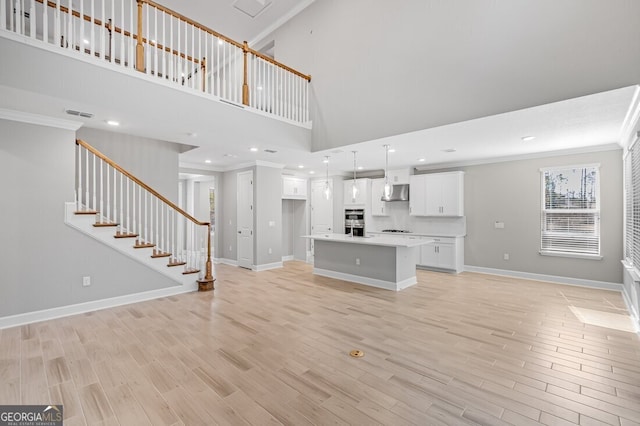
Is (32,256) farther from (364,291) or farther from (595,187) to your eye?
(595,187)

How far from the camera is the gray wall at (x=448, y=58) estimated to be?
305 cm

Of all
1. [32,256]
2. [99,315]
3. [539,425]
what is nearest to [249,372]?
[539,425]

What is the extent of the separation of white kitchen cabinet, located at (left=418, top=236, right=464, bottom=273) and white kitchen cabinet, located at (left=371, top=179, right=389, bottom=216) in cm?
165

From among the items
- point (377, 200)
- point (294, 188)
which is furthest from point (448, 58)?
point (294, 188)

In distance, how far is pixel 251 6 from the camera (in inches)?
240

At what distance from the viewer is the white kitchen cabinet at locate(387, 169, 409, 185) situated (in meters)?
7.84

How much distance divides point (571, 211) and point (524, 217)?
785mm

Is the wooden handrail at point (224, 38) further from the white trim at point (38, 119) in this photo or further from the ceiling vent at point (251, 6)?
the white trim at point (38, 119)

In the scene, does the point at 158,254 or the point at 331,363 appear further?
the point at 158,254

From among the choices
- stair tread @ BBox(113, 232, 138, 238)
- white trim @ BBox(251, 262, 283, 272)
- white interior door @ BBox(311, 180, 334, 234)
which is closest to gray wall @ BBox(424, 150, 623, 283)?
white interior door @ BBox(311, 180, 334, 234)

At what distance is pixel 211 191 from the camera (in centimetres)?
1004

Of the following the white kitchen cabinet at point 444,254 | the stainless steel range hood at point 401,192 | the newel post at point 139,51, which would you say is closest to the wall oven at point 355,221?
the stainless steel range hood at point 401,192

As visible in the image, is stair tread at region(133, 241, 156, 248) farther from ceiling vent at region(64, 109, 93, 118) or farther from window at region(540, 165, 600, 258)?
window at region(540, 165, 600, 258)

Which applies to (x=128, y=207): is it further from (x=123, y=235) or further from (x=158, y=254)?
(x=158, y=254)
